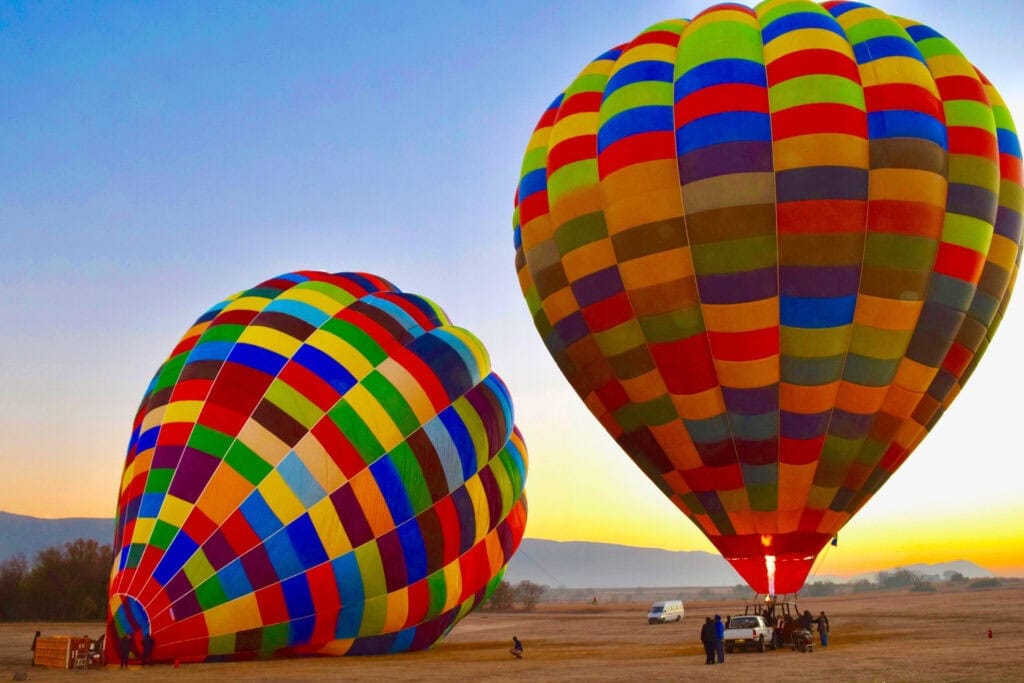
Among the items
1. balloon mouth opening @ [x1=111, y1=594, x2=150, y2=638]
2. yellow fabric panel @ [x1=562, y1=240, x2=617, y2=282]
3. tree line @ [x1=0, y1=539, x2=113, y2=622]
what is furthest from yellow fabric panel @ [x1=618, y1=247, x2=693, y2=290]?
tree line @ [x1=0, y1=539, x2=113, y2=622]

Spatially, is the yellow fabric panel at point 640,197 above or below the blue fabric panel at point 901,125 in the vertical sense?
below

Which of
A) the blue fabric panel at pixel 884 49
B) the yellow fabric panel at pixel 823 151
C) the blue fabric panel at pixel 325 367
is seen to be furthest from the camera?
the blue fabric panel at pixel 325 367

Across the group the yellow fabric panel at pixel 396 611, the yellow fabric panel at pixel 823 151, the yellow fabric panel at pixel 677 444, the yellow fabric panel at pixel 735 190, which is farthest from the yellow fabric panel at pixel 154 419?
the yellow fabric panel at pixel 823 151

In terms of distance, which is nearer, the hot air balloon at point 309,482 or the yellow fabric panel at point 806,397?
the hot air balloon at point 309,482

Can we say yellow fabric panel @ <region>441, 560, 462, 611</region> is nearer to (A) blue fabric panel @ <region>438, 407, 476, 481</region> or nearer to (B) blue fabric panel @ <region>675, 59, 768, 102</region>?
(A) blue fabric panel @ <region>438, 407, 476, 481</region>

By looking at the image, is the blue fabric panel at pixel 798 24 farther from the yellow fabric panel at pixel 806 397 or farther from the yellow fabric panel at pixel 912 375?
the yellow fabric panel at pixel 806 397

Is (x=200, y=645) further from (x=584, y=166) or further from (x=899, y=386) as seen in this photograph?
(x=899, y=386)

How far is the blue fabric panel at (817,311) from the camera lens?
12.2 m

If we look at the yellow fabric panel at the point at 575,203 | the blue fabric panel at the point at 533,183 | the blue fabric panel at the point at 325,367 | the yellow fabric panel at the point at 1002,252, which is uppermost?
the blue fabric panel at the point at 533,183

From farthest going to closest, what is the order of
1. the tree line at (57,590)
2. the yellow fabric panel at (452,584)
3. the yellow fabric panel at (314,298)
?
the tree line at (57,590)
the yellow fabric panel at (314,298)
the yellow fabric panel at (452,584)

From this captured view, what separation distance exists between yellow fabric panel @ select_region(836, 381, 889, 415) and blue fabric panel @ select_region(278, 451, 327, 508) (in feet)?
23.8

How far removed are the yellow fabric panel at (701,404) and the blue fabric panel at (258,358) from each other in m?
5.78

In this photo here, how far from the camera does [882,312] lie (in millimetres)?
12258

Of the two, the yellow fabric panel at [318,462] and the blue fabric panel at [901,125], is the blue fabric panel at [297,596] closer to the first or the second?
the yellow fabric panel at [318,462]
